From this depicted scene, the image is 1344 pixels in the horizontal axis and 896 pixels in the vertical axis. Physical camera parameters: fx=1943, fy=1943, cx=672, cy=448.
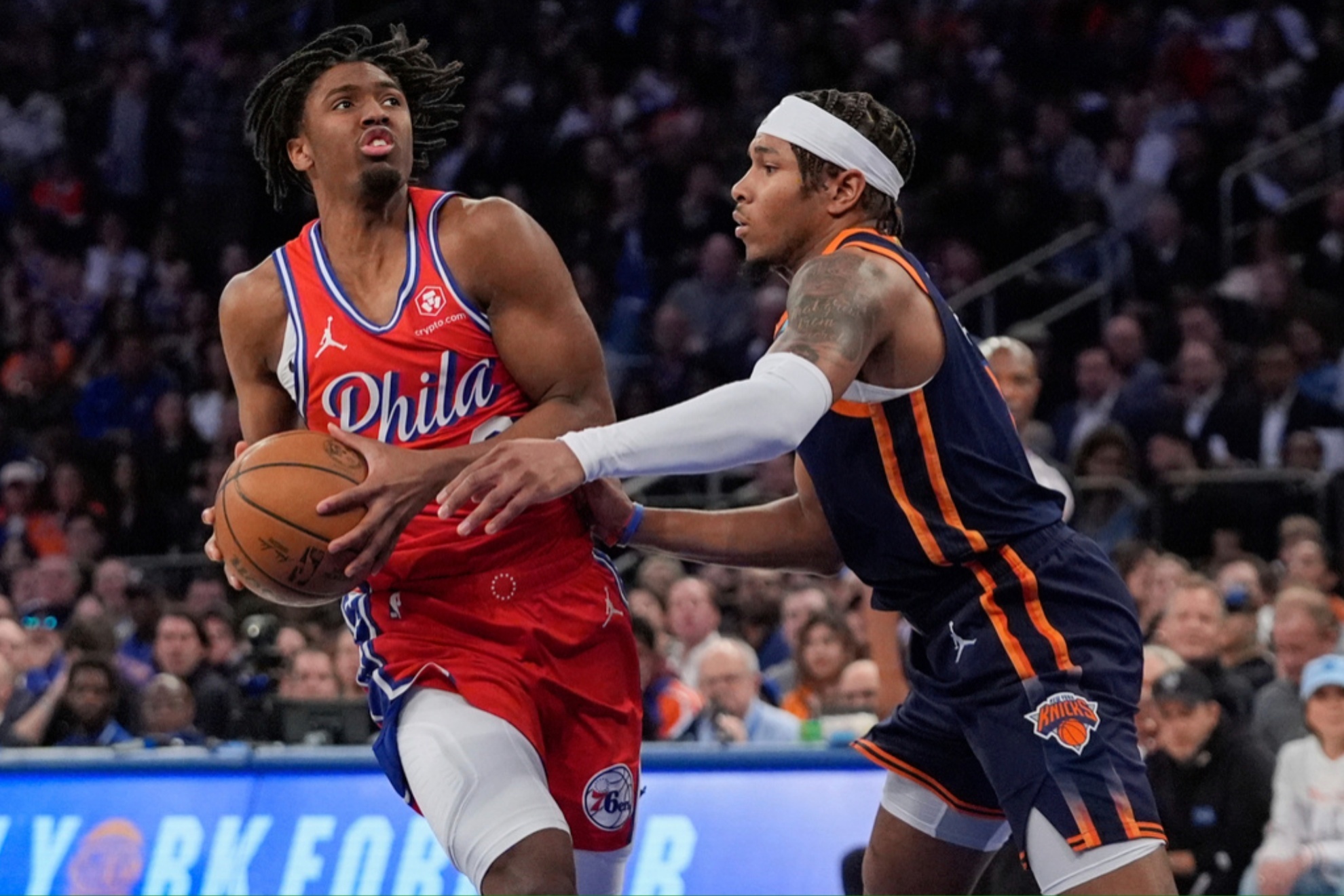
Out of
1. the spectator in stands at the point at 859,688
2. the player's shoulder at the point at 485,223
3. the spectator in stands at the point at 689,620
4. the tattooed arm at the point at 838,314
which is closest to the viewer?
the tattooed arm at the point at 838,314

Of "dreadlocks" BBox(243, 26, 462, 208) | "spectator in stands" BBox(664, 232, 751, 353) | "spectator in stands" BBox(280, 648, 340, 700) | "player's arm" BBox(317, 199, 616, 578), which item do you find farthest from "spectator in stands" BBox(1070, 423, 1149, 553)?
"player's arm" BBox(317, 199, 616, 578)

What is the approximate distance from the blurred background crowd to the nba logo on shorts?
2.24 metres

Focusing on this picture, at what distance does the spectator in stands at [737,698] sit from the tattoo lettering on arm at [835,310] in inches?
167

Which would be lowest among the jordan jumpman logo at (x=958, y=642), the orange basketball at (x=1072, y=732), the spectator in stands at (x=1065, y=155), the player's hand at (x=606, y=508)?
the orange basketball at (x=1072, y=732)

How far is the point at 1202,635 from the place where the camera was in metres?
7.32

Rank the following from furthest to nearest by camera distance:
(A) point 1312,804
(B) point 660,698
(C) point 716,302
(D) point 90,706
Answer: (C) point 716,302 < (D) point 90,706 < (B) point 660,698 < (A) point 1312,804

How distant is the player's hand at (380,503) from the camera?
3691 mm

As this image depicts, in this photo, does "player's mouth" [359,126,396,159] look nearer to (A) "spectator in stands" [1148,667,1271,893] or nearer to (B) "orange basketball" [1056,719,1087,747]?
(B) "orange basketball" [1056,719,1087,747]

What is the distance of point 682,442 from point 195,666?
664 cm

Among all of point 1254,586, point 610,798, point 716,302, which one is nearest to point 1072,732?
point 610,798

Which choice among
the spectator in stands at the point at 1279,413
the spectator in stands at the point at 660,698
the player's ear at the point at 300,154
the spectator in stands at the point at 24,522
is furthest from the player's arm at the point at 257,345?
the spectator in stands at the point at 24,522

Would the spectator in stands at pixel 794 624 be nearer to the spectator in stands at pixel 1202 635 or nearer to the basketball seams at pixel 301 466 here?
the spectator in stands at pixel 1202 635

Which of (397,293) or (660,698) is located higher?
(397,293)

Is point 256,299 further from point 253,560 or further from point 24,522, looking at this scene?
point 24,522
